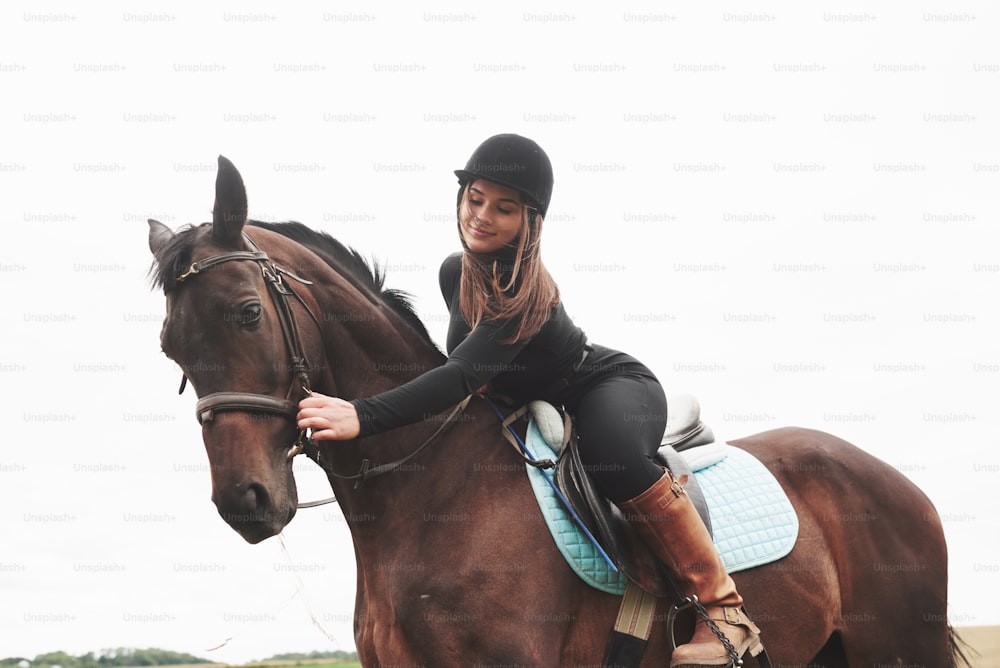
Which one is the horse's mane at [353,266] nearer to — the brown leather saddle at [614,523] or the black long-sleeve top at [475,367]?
the black long-sleeve top at [475,367]

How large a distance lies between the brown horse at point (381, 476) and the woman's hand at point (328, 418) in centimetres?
16

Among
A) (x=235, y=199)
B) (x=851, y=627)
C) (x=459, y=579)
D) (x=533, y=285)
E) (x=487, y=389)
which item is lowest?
(x=851, y=627)

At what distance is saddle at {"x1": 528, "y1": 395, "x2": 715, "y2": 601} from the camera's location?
14.5ft

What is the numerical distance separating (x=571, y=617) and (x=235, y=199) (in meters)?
2.65

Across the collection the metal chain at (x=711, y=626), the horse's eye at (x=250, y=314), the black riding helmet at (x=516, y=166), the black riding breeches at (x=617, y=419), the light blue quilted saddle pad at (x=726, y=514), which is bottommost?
the metal chain at (x=711, y=626)

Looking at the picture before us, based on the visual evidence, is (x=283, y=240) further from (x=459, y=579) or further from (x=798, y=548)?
(x=798, y=548)

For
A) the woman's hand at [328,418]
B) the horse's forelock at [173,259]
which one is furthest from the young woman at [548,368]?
the horse's forelock at [173,259]

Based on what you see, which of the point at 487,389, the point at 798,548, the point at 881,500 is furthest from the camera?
the point at 881,500

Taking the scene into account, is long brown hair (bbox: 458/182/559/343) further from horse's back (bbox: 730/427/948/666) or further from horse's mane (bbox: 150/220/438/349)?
horse's back (bbox: 730/427/948/666)

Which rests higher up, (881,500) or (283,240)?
(283,240)

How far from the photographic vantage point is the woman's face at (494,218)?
4547 mm

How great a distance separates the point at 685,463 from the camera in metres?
5.04

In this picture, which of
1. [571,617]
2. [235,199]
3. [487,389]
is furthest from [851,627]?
[235,199]

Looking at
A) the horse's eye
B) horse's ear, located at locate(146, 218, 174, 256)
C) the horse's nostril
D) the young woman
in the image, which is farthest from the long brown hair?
horse's ear, located at locate(146, 218, 174, 256)
